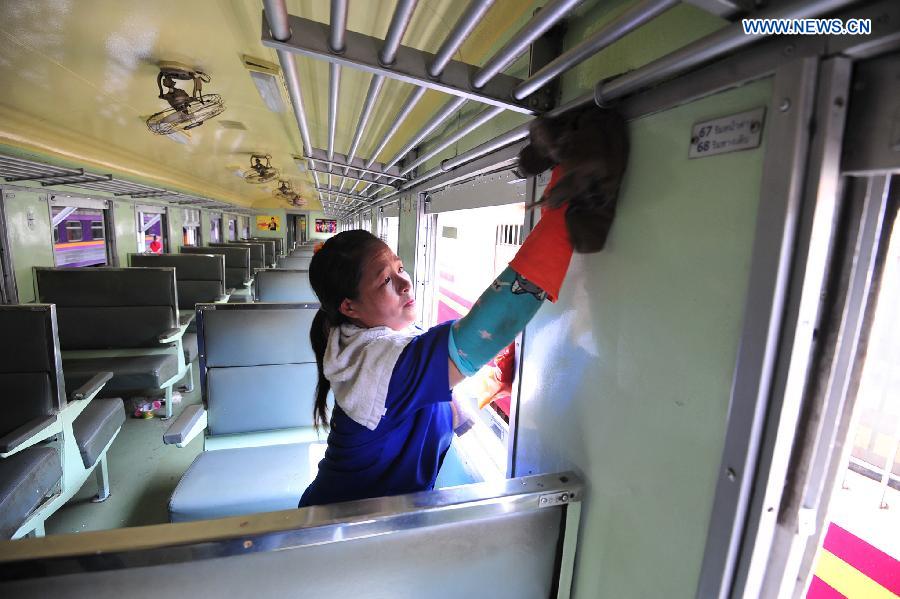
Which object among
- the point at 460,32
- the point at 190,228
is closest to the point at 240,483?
the point at 460,32

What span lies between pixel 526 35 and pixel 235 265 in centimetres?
822

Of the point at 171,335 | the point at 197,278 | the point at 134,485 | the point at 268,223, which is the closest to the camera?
the point at 134,485

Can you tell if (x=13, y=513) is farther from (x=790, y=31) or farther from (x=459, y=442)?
(x=790, y=31)

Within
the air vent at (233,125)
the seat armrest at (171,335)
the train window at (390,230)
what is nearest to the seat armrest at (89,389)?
the seat armrest at (171,335)

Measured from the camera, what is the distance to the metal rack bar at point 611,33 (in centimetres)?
60

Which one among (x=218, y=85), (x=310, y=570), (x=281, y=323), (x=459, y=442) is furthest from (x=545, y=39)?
(x=218, y=85)

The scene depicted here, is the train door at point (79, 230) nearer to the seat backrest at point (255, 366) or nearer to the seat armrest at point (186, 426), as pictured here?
the seat backrest at point (255, 366)

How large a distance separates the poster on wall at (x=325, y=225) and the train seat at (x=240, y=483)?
1861 centimetres

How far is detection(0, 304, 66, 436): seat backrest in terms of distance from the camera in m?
2.37

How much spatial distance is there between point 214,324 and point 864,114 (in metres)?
2.95

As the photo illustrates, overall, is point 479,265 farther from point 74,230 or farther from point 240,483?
point 74,230

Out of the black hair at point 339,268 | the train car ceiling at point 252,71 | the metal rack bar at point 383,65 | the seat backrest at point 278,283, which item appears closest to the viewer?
the metal rack bar at point 383,65

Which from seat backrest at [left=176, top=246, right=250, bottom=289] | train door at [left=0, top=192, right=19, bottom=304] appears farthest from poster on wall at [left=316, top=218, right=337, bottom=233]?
train door at [left=0, top=192, right=19, bottom=304]

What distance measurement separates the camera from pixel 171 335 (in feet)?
13.3
